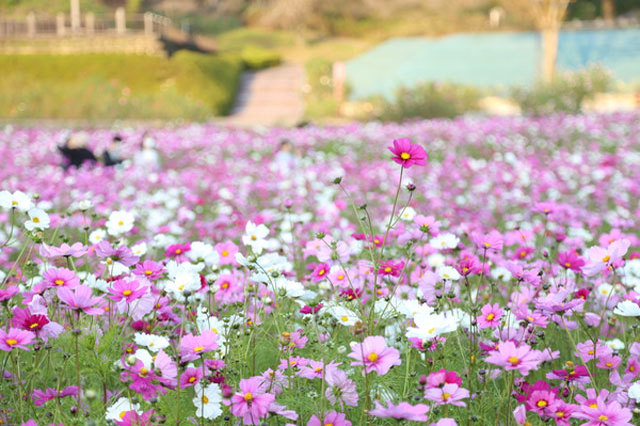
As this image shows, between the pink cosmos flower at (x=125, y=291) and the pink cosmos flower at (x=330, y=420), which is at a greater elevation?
the pink cosmos flower at (x=125, y=291)

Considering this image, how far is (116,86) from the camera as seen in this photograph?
1622 cm

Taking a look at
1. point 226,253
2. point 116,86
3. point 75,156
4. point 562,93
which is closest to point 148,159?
point 75,156

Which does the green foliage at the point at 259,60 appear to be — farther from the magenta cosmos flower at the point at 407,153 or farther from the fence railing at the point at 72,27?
the magenta cosmos flower at the point at 407,153

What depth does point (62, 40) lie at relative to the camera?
73.9ft

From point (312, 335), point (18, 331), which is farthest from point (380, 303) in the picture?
point (18, 331)

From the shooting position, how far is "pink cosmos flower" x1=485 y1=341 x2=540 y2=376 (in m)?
1.17

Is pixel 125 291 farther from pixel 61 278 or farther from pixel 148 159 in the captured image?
pixel 148 159

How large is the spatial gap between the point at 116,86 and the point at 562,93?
11.3 metres

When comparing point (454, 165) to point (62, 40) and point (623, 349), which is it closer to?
point (623, 349)

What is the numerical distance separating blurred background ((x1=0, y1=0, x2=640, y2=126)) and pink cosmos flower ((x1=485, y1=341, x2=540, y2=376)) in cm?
1056

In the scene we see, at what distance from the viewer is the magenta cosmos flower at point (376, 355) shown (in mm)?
1177

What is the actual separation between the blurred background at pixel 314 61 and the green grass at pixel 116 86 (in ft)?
0.15

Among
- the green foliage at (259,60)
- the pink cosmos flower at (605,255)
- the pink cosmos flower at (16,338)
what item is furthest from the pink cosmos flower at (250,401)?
the green foliage at (259,60)

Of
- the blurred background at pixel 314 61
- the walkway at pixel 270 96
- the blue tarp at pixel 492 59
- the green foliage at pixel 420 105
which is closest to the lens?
the green foliage at pixel 420 105
